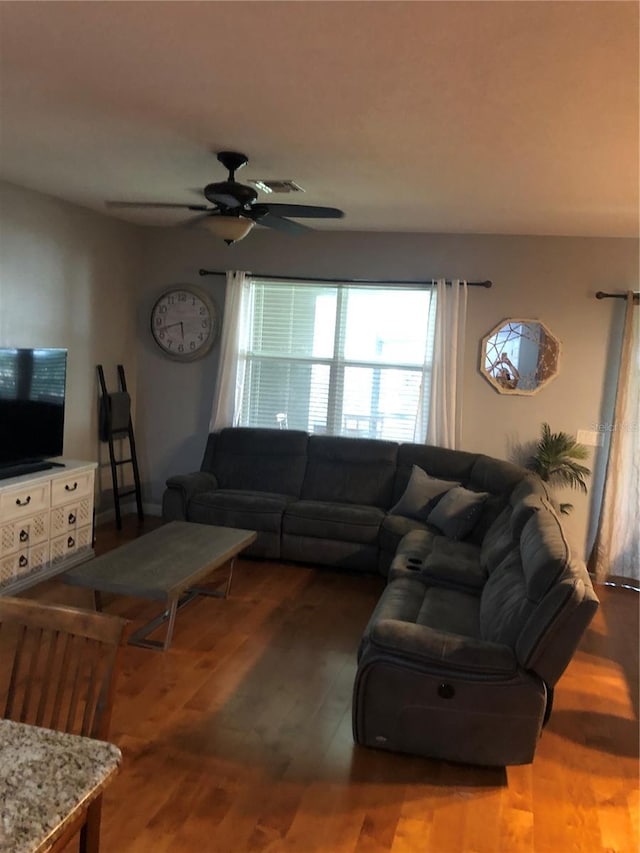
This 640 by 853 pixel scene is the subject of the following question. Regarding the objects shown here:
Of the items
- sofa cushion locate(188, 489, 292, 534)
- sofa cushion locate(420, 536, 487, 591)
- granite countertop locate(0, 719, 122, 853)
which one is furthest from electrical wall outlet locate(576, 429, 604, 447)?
granite countertop locate(0, 719, 122, 853)

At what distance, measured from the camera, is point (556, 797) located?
2.49 meters

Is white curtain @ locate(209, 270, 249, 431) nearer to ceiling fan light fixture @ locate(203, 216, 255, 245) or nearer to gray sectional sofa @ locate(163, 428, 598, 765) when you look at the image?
gray sectional sofa @ locate(163, 428, 598, 765)

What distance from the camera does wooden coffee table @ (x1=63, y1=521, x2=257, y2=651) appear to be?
10.5ft

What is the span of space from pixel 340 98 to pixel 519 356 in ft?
10.4

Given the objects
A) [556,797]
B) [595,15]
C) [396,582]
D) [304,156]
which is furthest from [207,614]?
[595,15]

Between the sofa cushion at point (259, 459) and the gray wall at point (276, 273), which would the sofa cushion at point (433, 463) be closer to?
the gray wall at point (276, 273)

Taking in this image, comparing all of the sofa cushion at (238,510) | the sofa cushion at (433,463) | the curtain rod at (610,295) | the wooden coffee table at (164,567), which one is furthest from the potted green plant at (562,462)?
the wooden coffee table at (164,567)

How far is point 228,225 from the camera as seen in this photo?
3.27 meters

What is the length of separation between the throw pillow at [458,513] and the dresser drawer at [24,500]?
8.55ft

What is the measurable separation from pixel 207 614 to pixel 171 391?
2652 mm

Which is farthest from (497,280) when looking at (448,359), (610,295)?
(610,295)

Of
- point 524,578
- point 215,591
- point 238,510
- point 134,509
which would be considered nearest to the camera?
point 524,578

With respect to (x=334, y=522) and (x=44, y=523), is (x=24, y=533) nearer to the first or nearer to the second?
(x=44, y=523)

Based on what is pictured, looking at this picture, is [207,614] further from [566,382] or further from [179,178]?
[566,382]
